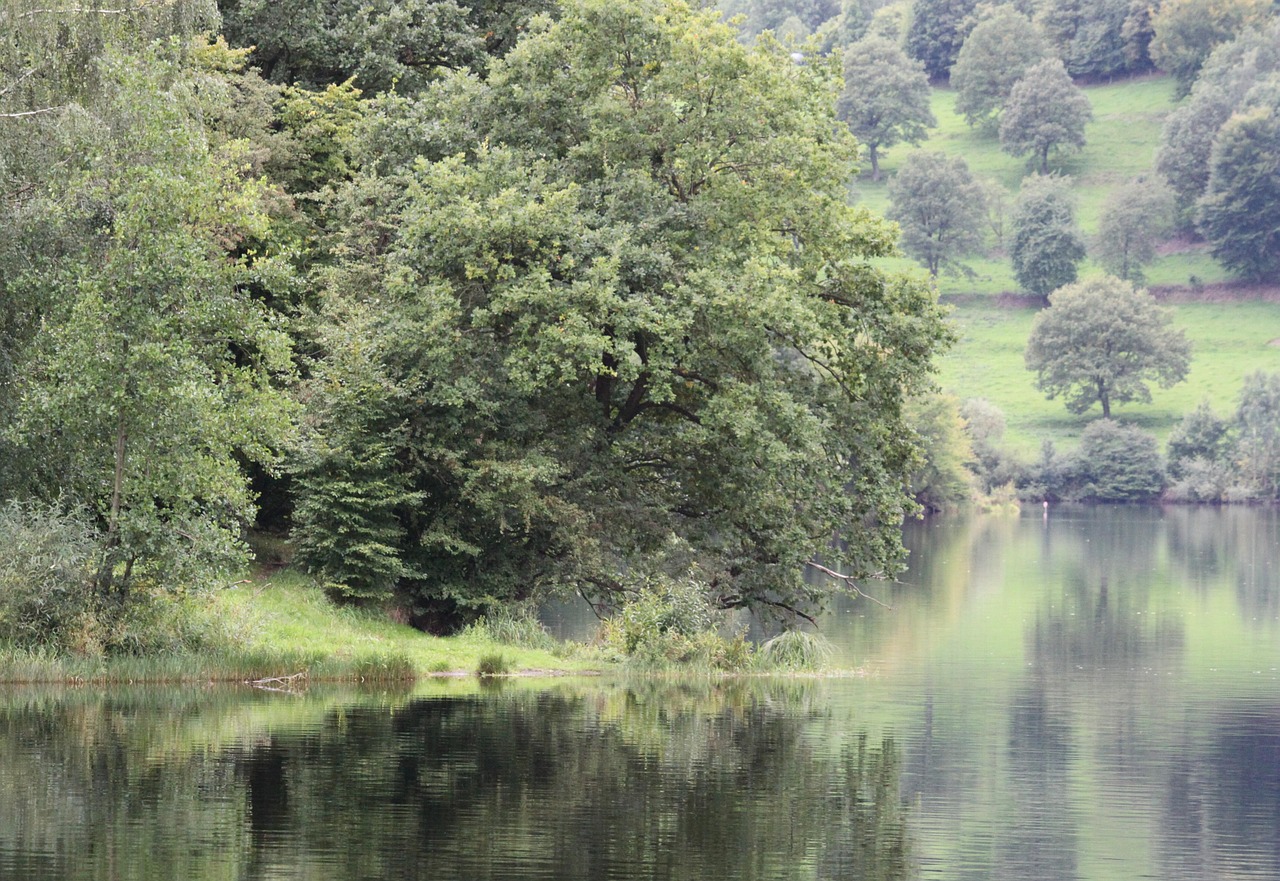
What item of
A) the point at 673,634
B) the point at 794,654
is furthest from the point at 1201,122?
the point at 673,634

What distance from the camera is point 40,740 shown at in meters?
20.5

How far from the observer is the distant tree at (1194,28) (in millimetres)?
192500

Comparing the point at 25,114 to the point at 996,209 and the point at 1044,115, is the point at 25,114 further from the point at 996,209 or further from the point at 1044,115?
the point at 1044,115

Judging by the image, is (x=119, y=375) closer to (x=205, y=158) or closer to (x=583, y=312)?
(x=205, y=158)

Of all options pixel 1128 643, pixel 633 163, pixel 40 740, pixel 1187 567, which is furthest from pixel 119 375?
pixel 1187 567

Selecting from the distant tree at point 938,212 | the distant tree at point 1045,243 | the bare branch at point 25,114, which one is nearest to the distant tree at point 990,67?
the distant tree at point 938,212

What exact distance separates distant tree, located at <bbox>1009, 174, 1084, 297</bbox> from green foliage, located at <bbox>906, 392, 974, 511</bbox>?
Result: 155ft

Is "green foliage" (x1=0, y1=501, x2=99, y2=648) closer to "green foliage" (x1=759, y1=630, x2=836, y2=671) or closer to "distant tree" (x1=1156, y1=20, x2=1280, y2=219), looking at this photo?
"green foliage" (x1=759, y1=630, x2=836, y2=671)

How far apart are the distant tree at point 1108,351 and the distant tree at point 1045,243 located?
2117 centimetres

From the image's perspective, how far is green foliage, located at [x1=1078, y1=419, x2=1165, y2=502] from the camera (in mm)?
124375

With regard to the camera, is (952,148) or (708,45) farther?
(952,148)

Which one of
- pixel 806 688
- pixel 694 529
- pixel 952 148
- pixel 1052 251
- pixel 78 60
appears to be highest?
pixel 952 148

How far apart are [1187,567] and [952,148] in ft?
429

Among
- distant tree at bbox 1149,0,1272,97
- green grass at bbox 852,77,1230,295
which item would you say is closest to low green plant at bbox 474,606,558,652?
green grass at bbox 852,77,1230,295
